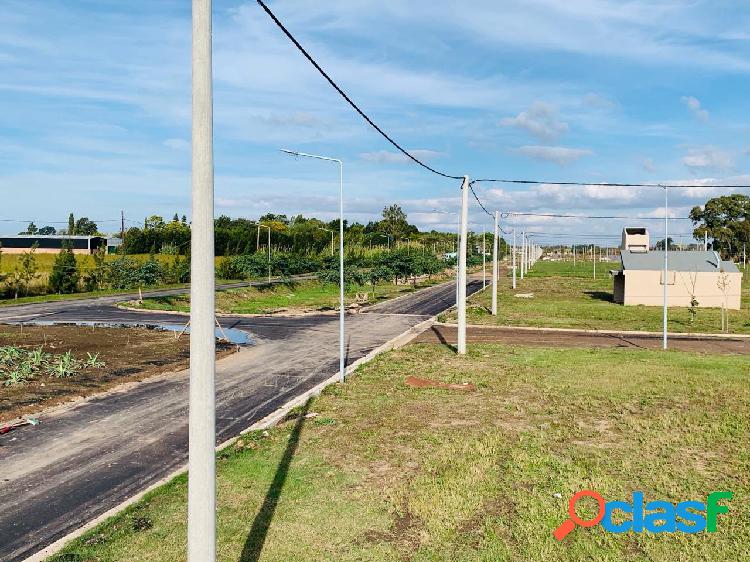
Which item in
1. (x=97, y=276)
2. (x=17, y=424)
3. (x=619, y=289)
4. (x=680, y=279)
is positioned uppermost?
(x=680, y=279)

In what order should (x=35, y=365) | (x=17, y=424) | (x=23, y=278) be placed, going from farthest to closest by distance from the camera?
1. (x=23, y=278)
2. (x=35, y=365)
3. (x=17, y=424)

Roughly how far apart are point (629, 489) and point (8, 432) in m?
15.5

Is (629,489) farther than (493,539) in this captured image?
Yes

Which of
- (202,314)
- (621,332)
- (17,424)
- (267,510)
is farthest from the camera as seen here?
(621,332)

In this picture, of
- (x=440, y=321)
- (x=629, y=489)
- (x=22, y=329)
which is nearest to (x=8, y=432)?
(x=629, y=489)

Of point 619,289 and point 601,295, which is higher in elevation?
point 619,289

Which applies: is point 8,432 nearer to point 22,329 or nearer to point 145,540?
point 145,540

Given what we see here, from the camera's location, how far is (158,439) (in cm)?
1520

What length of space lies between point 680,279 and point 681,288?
82cm

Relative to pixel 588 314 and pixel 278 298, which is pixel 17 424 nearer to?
pixel 588 314

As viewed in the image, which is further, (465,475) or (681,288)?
(681,288)

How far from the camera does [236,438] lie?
15.1m

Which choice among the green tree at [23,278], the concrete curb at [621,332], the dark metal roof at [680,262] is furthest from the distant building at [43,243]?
the dark metal roof at [680,262]

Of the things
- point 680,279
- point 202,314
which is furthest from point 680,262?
point 202,314
